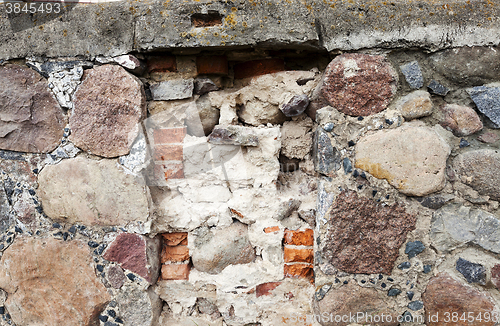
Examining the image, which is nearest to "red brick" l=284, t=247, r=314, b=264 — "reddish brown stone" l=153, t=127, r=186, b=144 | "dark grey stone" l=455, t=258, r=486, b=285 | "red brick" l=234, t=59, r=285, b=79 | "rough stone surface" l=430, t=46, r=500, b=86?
"dark grey stone" l=455, t=258, r=486, b=285

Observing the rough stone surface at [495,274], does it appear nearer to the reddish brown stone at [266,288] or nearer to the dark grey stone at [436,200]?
the dark grey stone at [436,200]

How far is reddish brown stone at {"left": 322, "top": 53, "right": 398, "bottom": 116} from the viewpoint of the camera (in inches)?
44.5

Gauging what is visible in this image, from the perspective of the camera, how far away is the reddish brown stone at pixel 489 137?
3.74 feet

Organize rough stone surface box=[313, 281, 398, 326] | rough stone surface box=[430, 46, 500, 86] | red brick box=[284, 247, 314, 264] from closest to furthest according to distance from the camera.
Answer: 1. rough stone surface box=[430, 46, 500, 86]
2. rough stone surface box=[313, 281, 398, 326]
3. red brick box=[284, 247, 314, 264]

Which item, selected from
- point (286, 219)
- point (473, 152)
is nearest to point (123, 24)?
point (286, 219)

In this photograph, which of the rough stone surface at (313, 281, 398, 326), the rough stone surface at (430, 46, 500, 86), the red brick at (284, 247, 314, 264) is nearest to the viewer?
the rough stone surface at (430, 46, 500, 86)

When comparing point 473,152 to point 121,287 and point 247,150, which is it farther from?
point 121,287

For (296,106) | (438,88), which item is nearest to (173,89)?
(296,106)

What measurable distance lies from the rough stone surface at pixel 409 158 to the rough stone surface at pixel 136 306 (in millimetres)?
1045

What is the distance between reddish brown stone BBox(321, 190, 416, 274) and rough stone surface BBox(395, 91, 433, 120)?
1.15ft

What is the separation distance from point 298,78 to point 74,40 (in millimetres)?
884

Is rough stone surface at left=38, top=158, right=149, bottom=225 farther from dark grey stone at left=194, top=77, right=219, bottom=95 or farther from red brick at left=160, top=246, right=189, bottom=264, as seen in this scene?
dark grey stone at left=194, top=77, right=219, bottom=95

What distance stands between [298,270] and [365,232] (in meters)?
0.35

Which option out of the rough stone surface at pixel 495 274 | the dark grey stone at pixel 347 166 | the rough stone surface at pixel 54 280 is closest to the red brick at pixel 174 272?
the rough stone surface at pixel 54 280
